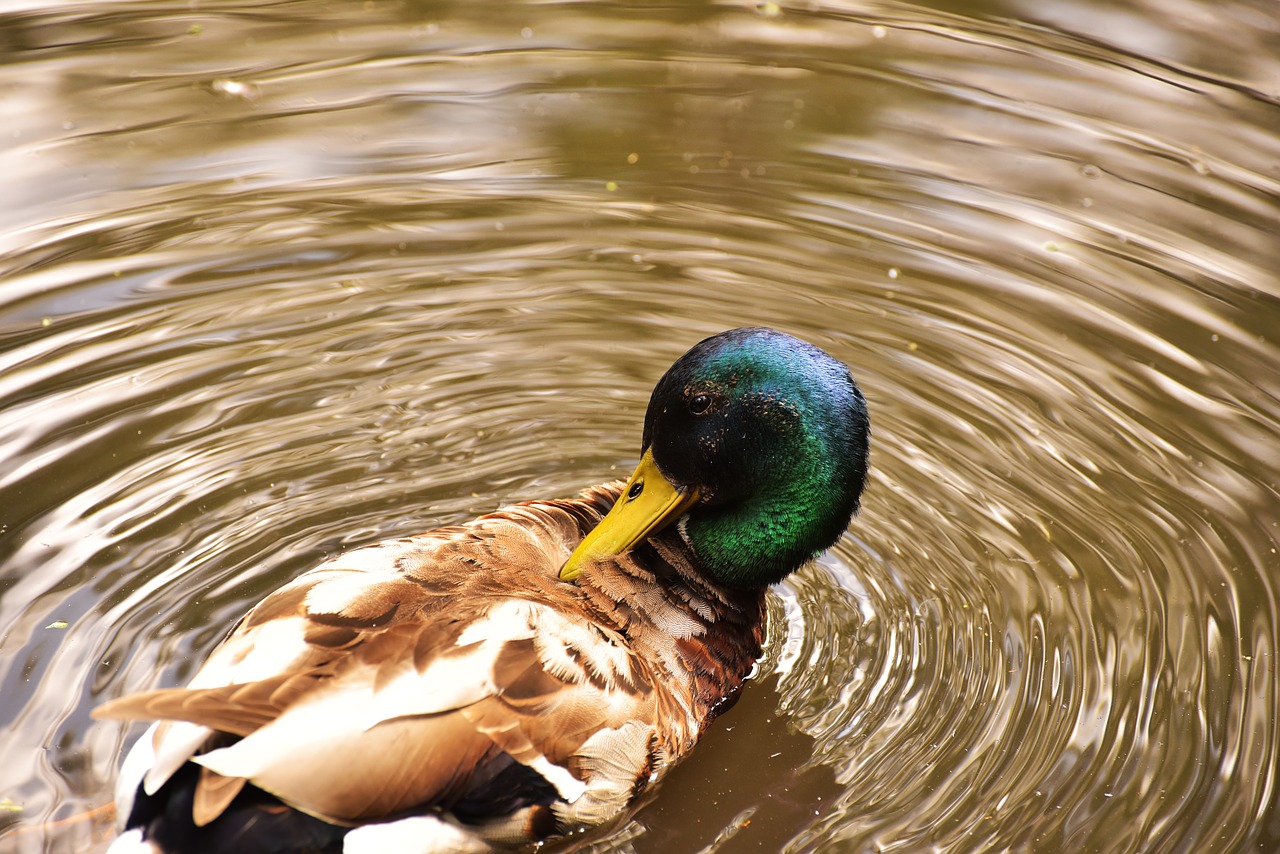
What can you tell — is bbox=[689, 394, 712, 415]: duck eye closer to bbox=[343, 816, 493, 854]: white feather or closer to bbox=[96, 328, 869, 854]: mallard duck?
bbox=[96, 328, 869, 854]: mallard duck

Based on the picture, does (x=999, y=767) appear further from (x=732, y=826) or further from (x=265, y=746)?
(x=265, y=746)

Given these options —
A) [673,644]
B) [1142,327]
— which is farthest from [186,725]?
[1142,327]

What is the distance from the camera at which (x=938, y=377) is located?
602 centimetres

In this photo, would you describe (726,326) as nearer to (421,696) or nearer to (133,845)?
(421,696)

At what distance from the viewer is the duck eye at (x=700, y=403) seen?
14.2ft

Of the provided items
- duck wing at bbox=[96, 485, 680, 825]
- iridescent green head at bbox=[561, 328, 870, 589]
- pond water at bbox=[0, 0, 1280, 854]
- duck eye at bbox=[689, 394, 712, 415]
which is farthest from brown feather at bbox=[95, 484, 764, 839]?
duck eye at bbox=[689, 394, 712, 415]

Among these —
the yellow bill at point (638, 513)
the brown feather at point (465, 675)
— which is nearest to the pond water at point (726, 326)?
the brown feather at point (465, 675)

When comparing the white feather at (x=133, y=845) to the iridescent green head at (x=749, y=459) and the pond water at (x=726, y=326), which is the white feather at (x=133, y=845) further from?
the iridescent green head at (x=749, y=459)

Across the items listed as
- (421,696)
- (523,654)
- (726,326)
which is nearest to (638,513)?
(523,654)

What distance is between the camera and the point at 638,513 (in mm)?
4473

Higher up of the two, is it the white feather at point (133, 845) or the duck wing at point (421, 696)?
the duck wing at point (421, 696)

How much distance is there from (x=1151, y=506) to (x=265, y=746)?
140 inches

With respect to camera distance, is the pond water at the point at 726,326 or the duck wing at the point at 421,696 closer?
the duck wing at the point at 421,696

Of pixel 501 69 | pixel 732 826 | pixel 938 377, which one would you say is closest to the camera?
pixel 732 826
